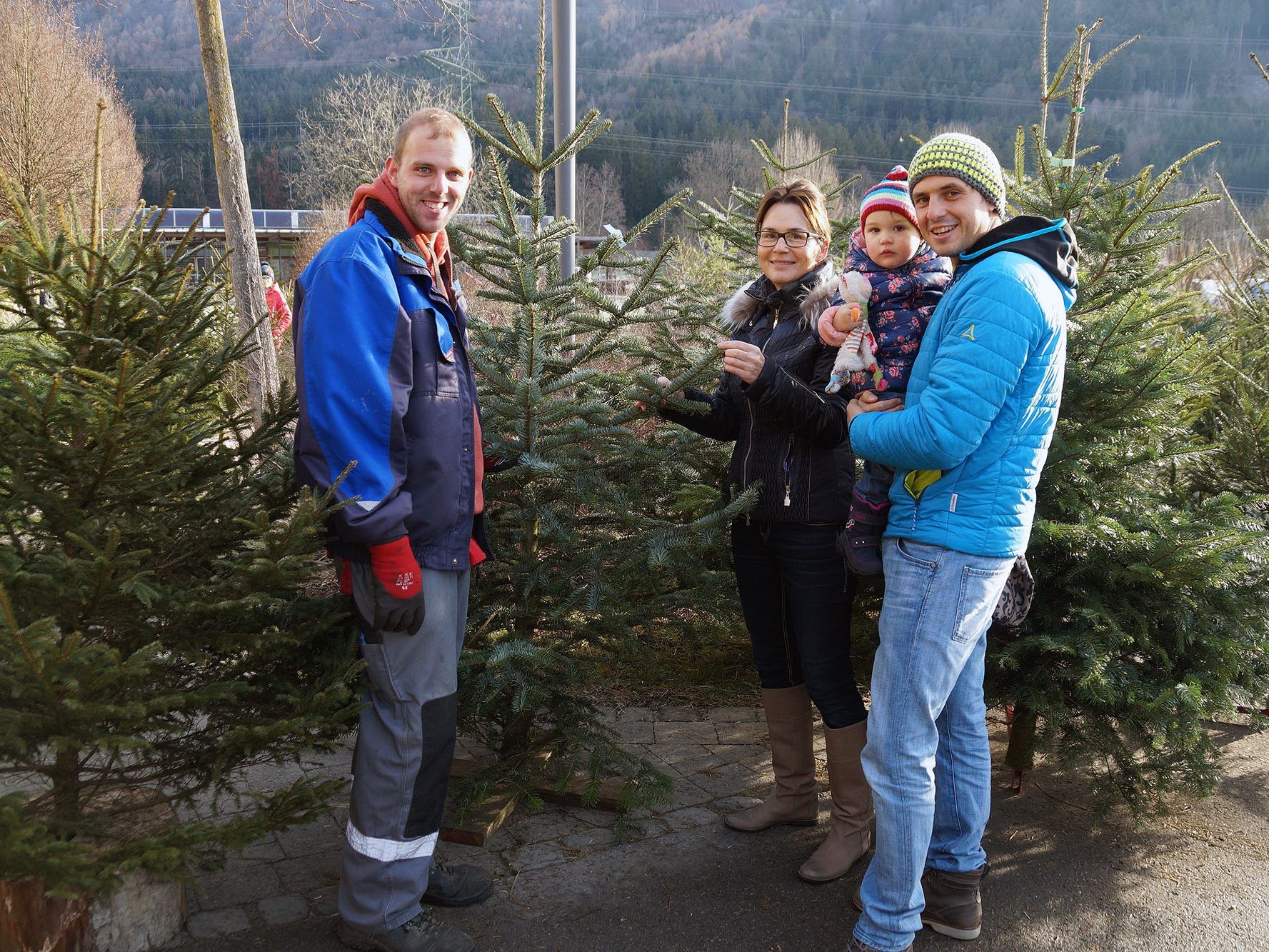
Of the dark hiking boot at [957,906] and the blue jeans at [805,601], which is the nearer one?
the dark hiking boot at [957,906]

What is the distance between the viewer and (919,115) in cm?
10112

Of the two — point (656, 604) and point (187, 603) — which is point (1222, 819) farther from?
point (187, 603)

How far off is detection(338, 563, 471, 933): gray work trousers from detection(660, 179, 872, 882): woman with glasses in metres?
1.14

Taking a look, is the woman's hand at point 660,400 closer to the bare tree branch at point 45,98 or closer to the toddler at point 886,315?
the toddler at point 886,315

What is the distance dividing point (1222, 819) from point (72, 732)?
13.7 feet

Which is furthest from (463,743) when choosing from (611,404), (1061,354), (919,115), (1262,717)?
(919,115)

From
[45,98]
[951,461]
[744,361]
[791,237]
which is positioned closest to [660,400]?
[744,361]

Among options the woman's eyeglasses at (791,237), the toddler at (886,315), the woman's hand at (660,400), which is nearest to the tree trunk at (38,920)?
the woman's hand at (660,400)

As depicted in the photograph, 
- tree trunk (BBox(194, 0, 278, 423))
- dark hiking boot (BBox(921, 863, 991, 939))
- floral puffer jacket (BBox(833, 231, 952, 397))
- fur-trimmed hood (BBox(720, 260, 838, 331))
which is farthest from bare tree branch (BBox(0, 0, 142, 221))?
dark hiking boot (BBox(921, 863, 991, 939))

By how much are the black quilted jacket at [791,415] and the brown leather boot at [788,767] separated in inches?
30.3

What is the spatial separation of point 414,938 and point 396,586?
1.11 meters

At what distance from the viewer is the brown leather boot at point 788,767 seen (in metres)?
3.51

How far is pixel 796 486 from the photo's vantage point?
10.4ft

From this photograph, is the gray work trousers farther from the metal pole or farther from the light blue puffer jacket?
the metal pole
